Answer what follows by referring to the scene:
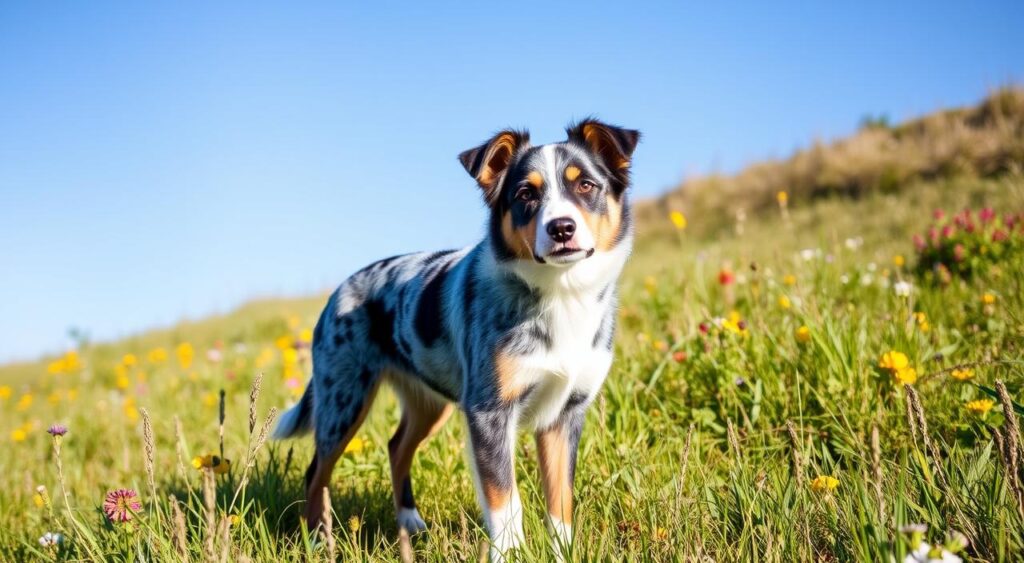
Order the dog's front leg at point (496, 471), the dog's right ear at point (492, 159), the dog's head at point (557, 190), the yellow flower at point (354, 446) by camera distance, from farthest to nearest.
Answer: the yellow flower at point (354, 446) → the dog's right ear at point (492, 159) → the dog's head at point (557, 190) → the dog's front leg at point (496, 471)

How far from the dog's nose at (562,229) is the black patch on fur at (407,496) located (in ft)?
5.37

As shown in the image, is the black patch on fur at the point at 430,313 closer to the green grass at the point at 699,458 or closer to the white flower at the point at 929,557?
the green grass at the point at 699,458

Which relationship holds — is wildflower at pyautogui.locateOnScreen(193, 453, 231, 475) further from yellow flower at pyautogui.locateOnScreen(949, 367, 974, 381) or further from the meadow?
yellow flower at pyautogui.locateOnScreen(949, 367, 974, 381)

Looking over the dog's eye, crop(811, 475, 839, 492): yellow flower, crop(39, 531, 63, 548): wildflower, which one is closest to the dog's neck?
the dog's eye

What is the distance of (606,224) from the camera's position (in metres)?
3.15

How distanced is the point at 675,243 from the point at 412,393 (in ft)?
36.8

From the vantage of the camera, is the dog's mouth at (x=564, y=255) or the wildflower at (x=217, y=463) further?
the wildflower at (x=217, y=463)

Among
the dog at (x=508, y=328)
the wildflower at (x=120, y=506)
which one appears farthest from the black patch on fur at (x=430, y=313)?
the wildflower at (x=120, y=506)

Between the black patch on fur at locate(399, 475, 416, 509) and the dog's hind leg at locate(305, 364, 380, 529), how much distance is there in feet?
1.18

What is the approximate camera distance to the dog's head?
286 centimetres

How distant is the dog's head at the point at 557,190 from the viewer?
2.86m

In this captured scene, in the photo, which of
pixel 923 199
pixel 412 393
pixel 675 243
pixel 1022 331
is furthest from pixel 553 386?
pixel 675 243

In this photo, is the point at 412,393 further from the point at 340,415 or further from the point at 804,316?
the point at 804,316

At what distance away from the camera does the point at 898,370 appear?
3391 mm
